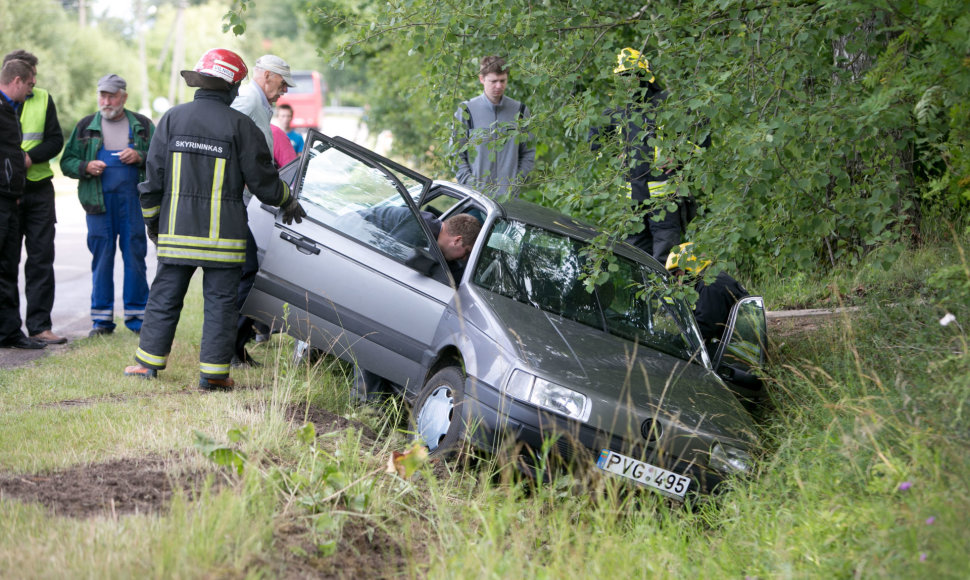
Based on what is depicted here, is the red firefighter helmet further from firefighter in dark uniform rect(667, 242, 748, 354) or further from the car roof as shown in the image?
firefighter in dark uniform rect(667, 242, 748, 354)

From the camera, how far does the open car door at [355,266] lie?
546cm

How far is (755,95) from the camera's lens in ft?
16.9

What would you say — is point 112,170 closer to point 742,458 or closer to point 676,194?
point 676,194

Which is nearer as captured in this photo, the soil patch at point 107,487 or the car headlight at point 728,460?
the soil patch at point 107,487

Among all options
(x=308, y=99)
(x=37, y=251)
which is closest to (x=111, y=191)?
(x=37, y=251)

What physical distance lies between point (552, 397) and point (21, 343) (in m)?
5.05

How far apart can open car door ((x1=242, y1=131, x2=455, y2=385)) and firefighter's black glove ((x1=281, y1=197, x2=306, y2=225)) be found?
0.11ft

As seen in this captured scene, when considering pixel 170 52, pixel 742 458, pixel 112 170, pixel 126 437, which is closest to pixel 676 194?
pixel 742 458

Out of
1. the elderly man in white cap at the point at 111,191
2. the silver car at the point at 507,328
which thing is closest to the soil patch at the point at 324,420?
the silver car at the point at 507,328

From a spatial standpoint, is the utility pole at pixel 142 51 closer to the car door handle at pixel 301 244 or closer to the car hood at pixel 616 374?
the car door handle at pixel 301 244

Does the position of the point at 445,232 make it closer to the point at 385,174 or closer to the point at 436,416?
the point at 385,174

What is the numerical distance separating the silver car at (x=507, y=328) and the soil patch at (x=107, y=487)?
4.26ft

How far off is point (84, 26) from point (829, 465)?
4827 cm

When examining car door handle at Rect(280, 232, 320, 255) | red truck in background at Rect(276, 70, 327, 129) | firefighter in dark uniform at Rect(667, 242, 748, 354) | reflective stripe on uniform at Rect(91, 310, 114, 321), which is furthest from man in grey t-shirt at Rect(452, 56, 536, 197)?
red truck in background at Rect(276, 70, 327, 129)
